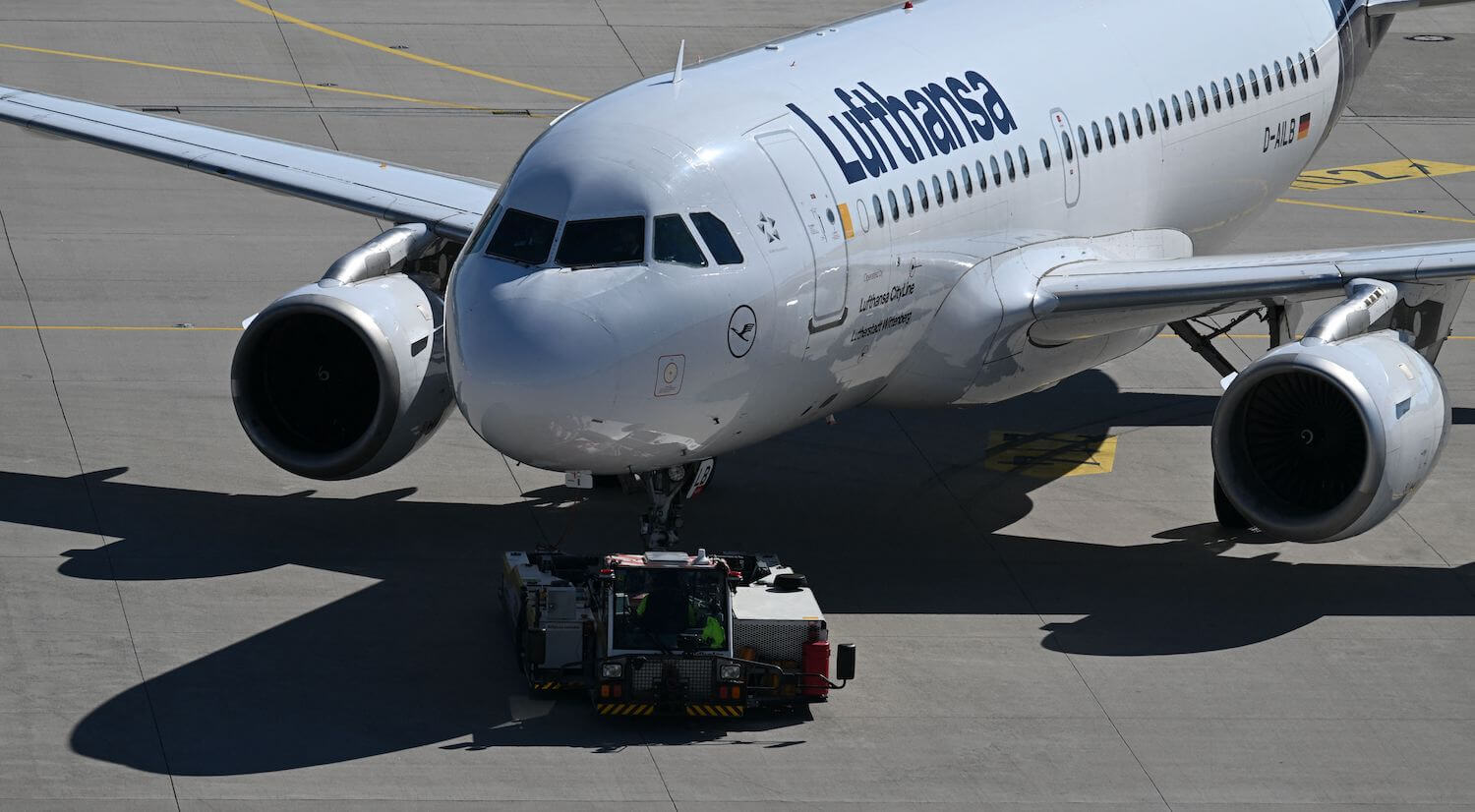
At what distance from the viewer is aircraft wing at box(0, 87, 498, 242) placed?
87.5 feet

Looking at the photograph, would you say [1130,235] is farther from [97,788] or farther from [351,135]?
[351,135]

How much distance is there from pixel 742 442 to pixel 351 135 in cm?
1948

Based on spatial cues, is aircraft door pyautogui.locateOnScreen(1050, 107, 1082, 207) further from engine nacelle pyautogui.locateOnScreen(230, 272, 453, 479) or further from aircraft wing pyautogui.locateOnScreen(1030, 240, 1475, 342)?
engine nacelle pyautogui.locateOnScreen(230, 272, 453, 479)

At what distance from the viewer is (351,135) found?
39.7 metres

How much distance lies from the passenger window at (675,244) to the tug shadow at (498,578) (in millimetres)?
4057

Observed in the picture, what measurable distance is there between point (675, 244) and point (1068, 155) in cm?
653

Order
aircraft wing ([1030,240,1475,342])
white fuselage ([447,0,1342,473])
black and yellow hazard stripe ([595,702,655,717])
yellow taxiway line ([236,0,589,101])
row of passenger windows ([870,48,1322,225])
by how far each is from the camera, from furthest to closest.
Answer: yellow taxiway line ([236,0,589,101]) < aircraft wing ([1030,240,1475,342]) < row of passenger windows ([870,48,1322,225]) < black and yellow hazard stripe ([595,702,655,717]) < white fuselage ([447,0,1342,473])

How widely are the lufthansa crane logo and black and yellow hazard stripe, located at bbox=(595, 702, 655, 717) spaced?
3218 mm

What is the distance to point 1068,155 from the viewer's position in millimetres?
25453

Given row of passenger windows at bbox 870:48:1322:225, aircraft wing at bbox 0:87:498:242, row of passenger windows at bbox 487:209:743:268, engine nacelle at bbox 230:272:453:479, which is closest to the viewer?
row of passenger windows at bbox 487:209:743:268

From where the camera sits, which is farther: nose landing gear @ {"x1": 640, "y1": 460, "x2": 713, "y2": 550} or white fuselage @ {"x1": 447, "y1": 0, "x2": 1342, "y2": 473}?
nose landing gear @ {"x1": 640, "y1": 460, "x2": 713, "y2": 550}

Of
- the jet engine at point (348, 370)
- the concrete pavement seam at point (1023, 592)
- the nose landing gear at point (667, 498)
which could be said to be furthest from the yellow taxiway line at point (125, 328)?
the nose landing gear at point (667, 498)

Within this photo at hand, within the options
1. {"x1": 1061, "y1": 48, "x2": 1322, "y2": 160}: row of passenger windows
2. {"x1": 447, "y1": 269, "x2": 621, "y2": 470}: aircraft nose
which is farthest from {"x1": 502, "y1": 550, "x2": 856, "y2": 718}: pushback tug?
{"x1": 1061, "y1": 48, "x2": 1322, "y2": 160}: row of passenger windows

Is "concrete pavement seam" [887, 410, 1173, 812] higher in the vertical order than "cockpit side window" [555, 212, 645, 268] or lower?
lower
